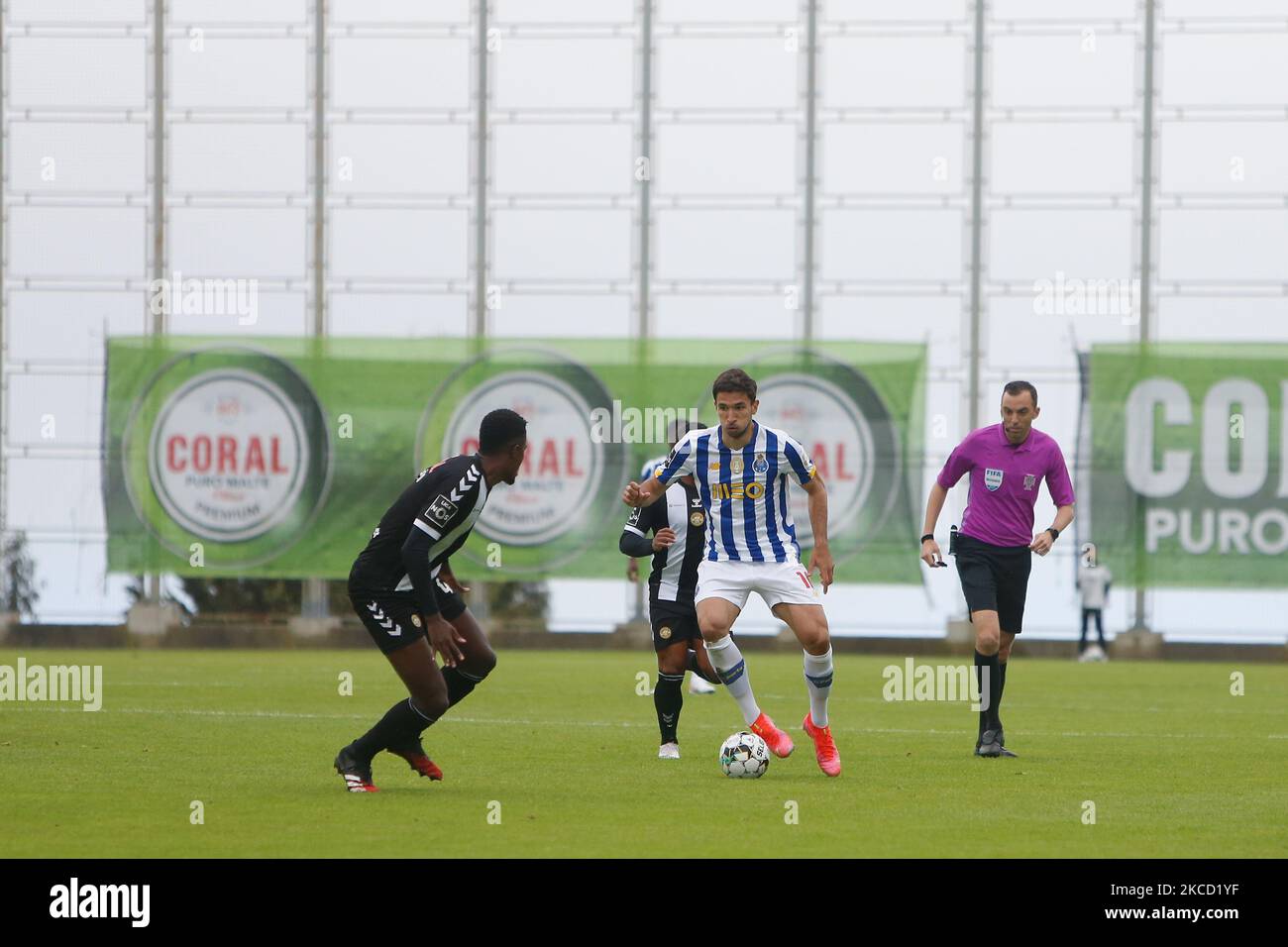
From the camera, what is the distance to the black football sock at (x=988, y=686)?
38.4ft

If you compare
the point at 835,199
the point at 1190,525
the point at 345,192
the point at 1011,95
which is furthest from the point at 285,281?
the point at 1190,525

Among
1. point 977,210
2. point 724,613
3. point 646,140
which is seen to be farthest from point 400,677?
point 646,140

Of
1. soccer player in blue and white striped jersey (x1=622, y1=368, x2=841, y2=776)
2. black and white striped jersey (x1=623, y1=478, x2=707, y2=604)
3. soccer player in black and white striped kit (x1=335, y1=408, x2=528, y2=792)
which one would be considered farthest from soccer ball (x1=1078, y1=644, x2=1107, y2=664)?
soccer player in black and white striped kit (x1=335, y1=408, x2=528, y2=792)

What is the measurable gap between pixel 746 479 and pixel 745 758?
4.94 feet

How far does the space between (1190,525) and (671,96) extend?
1076cm

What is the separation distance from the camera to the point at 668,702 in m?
11.5

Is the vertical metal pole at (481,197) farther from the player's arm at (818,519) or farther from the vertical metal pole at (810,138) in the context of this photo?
the player's arm at (818,519)

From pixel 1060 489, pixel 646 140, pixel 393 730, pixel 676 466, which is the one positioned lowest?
pixel 393 730

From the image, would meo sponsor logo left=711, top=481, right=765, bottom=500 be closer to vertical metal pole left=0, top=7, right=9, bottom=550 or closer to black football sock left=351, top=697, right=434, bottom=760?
black football sock left=351, top=697, right=434, bottom=760

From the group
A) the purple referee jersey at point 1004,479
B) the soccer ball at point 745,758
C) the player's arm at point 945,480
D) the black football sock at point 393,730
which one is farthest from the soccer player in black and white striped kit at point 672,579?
the black football sock at point 393,730

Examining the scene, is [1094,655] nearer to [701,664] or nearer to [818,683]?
[701,664]

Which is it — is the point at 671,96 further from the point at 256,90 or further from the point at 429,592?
the point at 429,592

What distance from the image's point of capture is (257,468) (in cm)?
2936

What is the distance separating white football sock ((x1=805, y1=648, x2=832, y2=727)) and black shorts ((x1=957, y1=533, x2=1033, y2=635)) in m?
1.71
